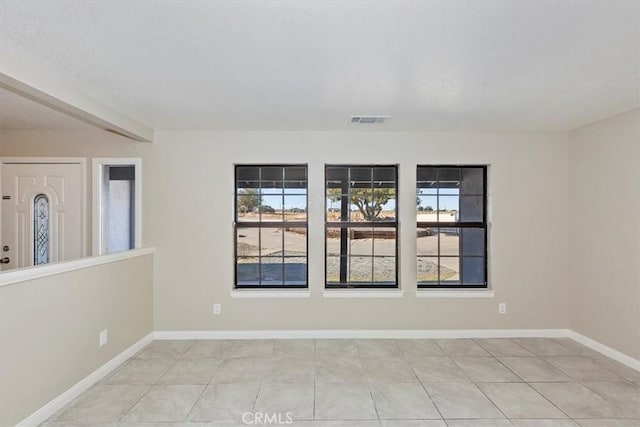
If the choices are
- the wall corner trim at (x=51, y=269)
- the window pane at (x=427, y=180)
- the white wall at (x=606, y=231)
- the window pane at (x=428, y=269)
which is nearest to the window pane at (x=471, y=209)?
the window pane at (x=427, y=180)

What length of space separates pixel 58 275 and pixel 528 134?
475cm

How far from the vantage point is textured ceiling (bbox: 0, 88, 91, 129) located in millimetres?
2836

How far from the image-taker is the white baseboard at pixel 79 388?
2.27 m

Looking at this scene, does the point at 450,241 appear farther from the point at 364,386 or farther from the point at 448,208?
the point at 364,386

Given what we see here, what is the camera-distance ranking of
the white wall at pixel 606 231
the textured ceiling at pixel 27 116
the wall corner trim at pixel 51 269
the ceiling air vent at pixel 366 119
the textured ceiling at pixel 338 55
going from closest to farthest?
the textured ceiling at pixel 338 55 → the wall corner trim at pixel 51 269 → the textured ceiling at pixel 27 116 → the white wall at pixel 606 231 → the ceiling air vent at pixel 366 119

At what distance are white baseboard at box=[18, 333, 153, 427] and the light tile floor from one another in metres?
0.06

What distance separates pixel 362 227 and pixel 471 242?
4.34ft

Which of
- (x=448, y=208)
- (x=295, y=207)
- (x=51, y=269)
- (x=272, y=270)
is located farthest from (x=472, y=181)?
(x=51, y=269)

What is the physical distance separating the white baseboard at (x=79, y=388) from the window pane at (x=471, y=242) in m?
3.78

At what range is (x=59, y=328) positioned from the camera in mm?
2496

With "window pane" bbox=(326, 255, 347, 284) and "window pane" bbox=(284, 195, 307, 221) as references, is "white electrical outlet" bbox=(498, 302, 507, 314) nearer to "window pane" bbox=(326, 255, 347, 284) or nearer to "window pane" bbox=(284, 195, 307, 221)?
"window pane" bbox=(326, 255, 347, 284)

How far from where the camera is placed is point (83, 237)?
3752 millimetres

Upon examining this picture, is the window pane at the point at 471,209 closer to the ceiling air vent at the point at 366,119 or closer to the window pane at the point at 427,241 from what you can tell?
the window pane at the point at 427,241

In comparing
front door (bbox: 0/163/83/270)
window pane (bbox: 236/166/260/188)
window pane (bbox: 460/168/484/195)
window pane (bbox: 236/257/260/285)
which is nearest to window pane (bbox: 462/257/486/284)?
window pane (bbox: 460/168/484/195)
